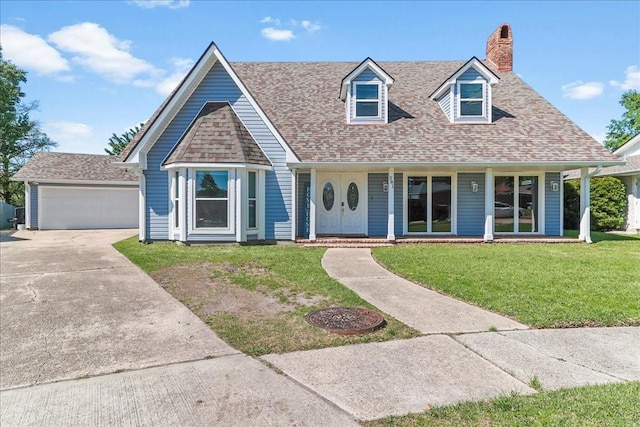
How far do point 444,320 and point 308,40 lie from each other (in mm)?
14663

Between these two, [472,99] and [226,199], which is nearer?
[226,199]

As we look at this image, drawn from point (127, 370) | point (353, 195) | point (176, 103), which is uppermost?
point (176, 103)

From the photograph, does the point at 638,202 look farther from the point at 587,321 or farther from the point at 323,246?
the point at 587,321

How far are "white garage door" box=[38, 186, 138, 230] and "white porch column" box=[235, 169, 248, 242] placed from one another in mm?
13417

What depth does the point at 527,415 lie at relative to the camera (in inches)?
115

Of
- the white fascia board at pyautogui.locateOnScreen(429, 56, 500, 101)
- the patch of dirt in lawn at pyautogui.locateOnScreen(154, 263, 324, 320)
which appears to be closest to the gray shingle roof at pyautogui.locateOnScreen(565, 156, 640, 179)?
the white fascia board at pyautogui.locateOnScreen(429, 56, 500, 101)

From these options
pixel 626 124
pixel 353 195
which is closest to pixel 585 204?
pixel 353 195

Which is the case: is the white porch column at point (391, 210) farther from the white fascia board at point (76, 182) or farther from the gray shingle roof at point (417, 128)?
the white fascia board at point (76, 182)

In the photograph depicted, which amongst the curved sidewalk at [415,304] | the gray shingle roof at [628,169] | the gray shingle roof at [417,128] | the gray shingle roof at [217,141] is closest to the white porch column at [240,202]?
the gray shingle roof at [217,141]

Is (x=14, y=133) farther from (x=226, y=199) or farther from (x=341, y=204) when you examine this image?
(x=341, y=204)

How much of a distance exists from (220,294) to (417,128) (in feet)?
34.5

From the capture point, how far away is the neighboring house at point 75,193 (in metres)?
21.0

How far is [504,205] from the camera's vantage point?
1474cm

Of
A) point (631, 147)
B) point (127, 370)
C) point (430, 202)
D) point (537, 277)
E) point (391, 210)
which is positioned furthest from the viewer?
point (631, 147)
